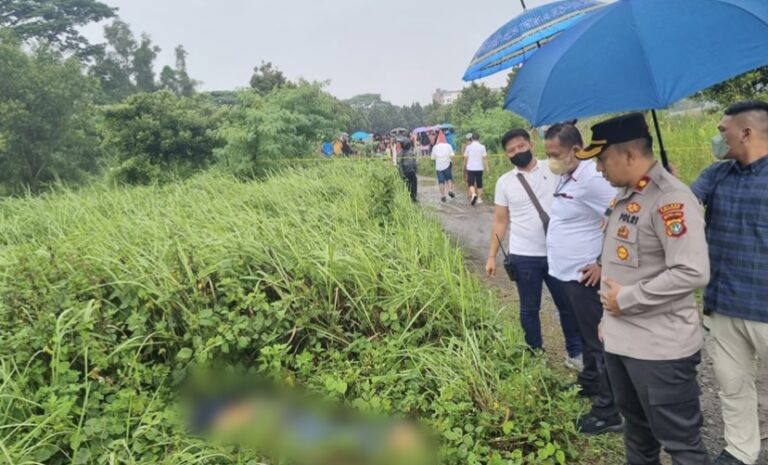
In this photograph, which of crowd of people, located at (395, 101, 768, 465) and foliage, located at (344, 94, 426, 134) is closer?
crowd of people, located at (395, 101, 768, 465)

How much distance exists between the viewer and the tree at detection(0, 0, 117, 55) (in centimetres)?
4175

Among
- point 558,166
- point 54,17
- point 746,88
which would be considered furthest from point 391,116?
point 558,166

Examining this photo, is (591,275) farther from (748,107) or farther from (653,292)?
(748,107)

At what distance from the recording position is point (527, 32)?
9.55 ft

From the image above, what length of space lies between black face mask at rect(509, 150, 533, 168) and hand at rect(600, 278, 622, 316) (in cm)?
131

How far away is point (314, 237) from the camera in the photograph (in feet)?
13.0

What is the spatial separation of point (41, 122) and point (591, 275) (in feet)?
48.8

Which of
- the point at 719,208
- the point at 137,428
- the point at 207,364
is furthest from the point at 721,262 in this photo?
the point at 137,428

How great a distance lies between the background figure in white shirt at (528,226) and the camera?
3.10 meters

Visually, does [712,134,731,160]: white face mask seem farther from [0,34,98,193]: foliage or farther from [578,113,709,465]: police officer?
[0,34,98,193]: foliage

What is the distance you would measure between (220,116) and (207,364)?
9678mm

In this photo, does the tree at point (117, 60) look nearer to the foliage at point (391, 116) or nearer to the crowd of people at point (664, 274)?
the foliage at point (391, 116)

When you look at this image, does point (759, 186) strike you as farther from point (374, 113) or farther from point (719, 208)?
point (374, 113)

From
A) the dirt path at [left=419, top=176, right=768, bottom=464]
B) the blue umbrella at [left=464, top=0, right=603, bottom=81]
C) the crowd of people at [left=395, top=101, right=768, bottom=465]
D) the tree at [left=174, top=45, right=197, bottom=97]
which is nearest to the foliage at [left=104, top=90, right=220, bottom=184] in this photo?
the dirt path at [left=419, top=176, right=768, bottom=464]
